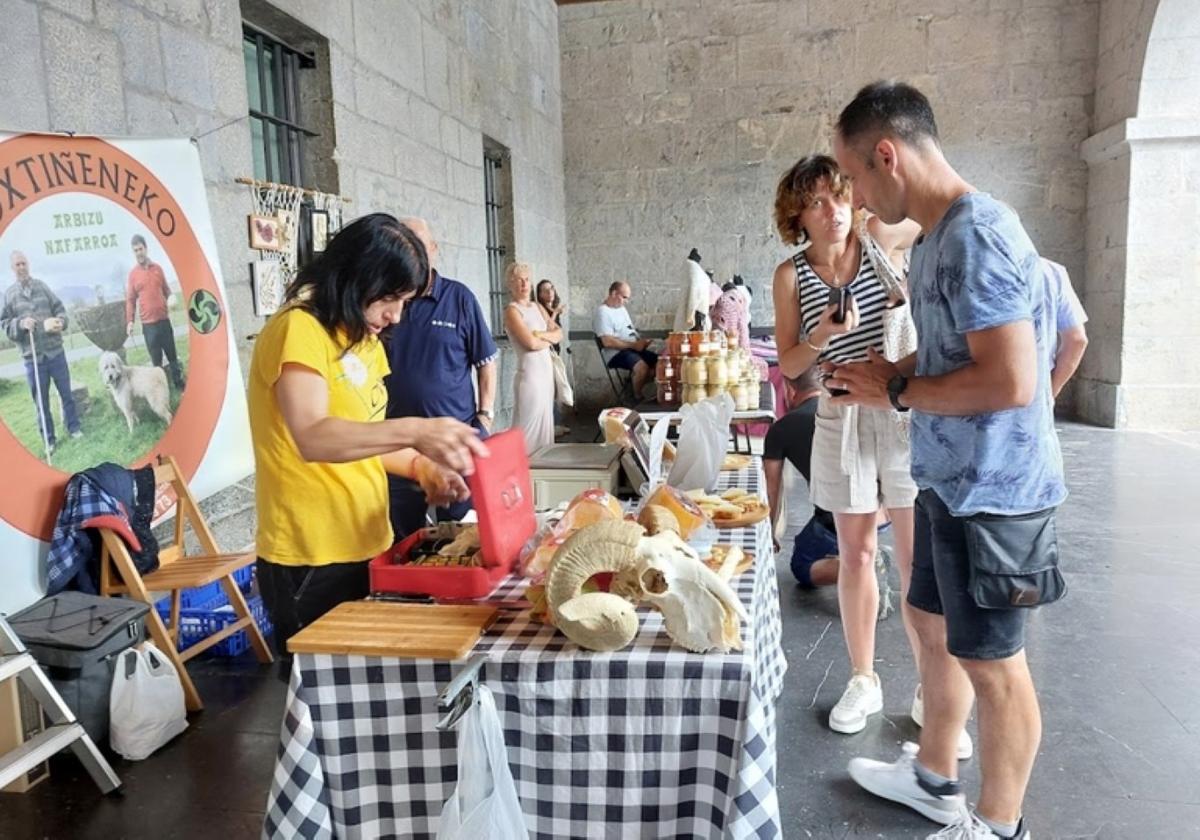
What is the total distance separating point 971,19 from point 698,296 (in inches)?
179

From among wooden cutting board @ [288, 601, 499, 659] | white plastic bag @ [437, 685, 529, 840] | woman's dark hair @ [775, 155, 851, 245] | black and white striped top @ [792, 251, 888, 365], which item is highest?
woman's dark hair @ [775, 155, 851, 245]

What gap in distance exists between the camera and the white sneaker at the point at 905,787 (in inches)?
82.5

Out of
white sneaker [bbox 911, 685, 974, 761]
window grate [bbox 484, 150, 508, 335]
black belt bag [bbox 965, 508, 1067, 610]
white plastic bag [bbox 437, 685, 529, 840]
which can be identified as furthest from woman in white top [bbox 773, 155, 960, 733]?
window grate [bbox 484, 150, 508, 335]

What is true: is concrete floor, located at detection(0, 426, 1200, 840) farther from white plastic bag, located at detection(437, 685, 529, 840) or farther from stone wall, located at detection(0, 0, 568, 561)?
stone wall, located at detection(0, 0, 568, 561)

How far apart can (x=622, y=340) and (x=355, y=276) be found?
7517 mm

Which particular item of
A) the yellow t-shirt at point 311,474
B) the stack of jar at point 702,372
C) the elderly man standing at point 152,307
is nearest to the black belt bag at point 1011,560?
the yellow t-shirt at point 311,474

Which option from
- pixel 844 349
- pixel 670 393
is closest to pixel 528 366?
pixel 670 393

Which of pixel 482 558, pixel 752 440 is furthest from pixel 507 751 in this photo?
pixel 752 440

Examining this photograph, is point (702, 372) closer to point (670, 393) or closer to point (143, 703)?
point (670, 393)

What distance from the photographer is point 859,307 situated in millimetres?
2395

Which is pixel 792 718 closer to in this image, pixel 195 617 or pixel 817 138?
pixel 195 617

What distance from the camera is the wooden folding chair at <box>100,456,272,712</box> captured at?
107 inches

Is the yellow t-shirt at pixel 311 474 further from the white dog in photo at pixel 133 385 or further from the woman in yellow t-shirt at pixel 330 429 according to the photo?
the white dog in photo at pixel 133 385

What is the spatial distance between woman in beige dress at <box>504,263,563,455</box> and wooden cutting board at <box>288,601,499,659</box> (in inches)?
152
